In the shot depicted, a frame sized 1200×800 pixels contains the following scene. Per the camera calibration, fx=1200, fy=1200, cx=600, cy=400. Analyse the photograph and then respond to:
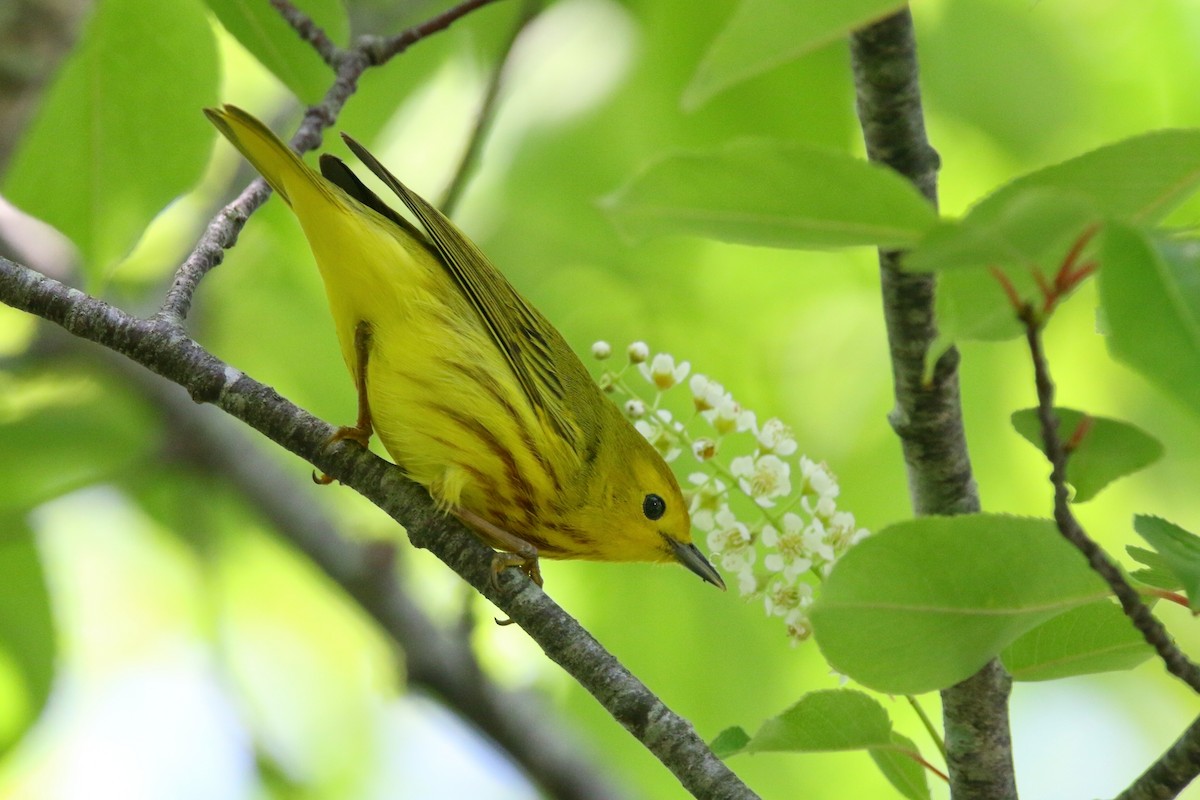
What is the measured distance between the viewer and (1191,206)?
10.7 ft

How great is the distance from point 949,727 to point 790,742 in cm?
42

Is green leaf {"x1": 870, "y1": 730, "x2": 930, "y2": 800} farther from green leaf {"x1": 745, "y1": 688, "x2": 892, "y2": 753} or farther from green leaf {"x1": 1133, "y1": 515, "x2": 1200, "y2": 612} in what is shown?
green leaf {"x1": 1133, "y1": 515, "x2": 1200, "y2": 612}

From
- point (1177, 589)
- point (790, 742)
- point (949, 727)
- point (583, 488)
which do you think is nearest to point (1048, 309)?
point (1177, 589)

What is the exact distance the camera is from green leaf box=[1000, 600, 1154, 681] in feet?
5.50

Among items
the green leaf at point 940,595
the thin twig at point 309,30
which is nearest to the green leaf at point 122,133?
the thin twig at point 309,30

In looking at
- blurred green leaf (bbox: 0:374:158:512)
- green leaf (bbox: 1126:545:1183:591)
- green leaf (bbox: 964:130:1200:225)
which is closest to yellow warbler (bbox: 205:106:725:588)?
green leaf (bbox: 1126:545:1183:591)

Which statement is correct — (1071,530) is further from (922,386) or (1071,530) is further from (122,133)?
(122,133)

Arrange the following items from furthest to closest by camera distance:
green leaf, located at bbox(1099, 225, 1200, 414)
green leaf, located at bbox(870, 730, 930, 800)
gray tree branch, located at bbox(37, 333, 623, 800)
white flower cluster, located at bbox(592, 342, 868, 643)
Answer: gray tree branch, located at bbox(37, 333, 623, 800), white flower cluster, located at bbox(592, 342, 868, 643), green leaf, located at bbox(870, 730, 930, 800), green leaf, located at bbox(1099, 225, 1200, 414)

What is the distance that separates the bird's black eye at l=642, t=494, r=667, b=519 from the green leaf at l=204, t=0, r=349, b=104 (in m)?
1.33

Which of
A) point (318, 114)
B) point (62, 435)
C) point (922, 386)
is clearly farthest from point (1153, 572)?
point (62, 435)

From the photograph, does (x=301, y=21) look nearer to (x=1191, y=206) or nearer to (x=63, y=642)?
(x=63, y=642)

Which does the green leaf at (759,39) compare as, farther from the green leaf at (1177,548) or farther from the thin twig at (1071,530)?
the green leaf at (1177,548)

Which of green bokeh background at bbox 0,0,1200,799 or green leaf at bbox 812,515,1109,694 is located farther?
green bokeh background at bbox 0,0,1200,799

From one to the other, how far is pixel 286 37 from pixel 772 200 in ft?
6.12
